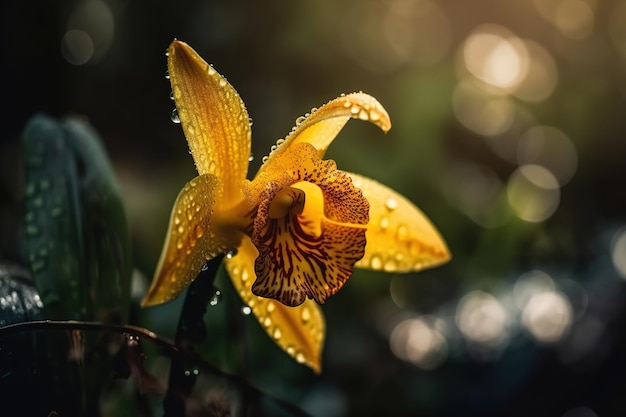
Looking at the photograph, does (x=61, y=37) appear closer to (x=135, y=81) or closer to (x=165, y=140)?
(x=135, y=81)

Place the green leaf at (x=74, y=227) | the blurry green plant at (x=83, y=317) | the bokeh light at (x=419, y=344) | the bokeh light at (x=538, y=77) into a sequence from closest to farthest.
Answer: the blurry green plant at (x=83, y=317), the green leaf at (x=74, y=227), the bokeh light at (x=419, y=344), the bokeh light at (x=538, y=77)

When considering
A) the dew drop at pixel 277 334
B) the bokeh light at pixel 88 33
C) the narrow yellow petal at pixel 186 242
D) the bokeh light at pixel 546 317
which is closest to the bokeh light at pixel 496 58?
the bokeh light at pixel 546 317

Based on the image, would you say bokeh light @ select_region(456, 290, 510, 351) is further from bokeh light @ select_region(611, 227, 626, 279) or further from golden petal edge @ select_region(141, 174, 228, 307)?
golden petal edge @ select_region(141, 174, 228, 307)

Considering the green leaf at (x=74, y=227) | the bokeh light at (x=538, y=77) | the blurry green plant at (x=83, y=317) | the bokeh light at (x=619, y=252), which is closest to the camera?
the blurry green plant at (x=83, y=317)

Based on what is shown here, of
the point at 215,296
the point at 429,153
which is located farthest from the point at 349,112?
the point at 429,153

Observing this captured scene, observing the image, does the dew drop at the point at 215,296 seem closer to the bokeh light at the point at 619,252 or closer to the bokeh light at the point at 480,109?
the bokeh light at the point at 619,252

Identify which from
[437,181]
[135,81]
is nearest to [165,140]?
[135,81]

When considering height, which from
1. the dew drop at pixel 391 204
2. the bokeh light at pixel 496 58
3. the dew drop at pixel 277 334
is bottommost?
the dew drop at pixel 277 334
